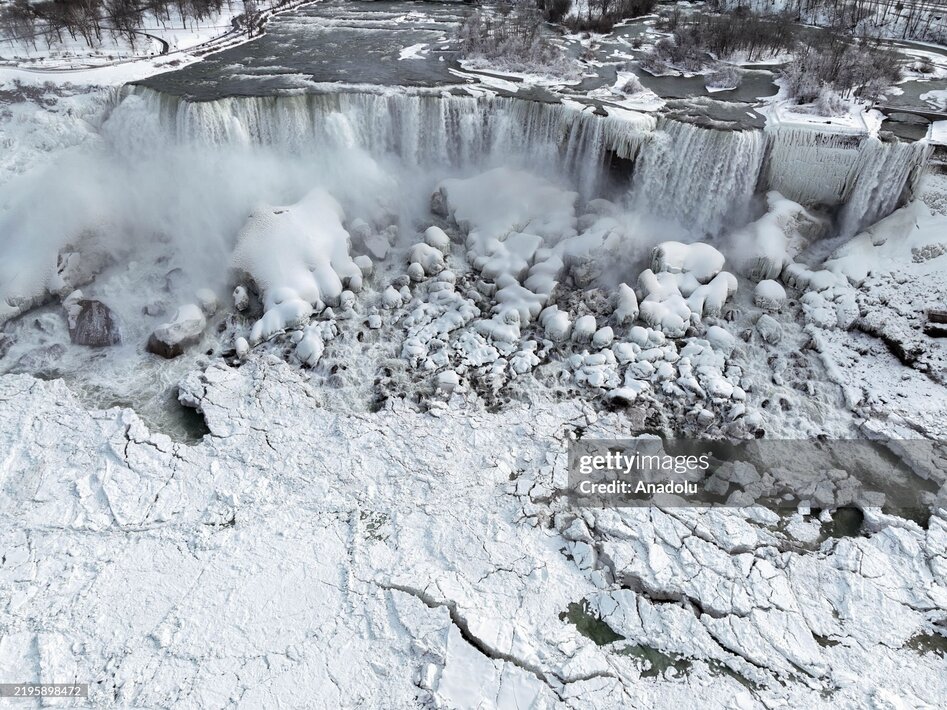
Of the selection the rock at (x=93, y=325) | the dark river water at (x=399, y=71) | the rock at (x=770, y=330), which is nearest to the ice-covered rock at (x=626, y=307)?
the rock at (x=770, y=330)

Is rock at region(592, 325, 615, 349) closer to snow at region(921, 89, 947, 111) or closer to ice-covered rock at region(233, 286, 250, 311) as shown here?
ice-covered rock at region(233, 286, 250, 311)

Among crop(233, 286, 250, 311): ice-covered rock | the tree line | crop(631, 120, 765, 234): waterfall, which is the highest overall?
the tree line

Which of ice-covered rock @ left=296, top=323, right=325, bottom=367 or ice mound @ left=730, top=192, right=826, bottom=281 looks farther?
ice mound @ left=730, top=192, right=826, bottom=281

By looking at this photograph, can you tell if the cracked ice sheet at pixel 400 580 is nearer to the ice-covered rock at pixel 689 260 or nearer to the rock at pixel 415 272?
the rock at pixel 415 272

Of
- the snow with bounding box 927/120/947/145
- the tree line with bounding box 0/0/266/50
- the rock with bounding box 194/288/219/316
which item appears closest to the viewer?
the rock with bounding box 194/288/219/316

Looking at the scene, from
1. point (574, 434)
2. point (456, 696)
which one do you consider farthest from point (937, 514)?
point (456, 696)

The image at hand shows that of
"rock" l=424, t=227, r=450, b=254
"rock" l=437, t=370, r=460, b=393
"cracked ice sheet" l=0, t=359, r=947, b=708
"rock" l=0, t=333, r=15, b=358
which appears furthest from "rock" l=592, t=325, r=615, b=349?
"rock" l=0, t=333, r=15, b=358
